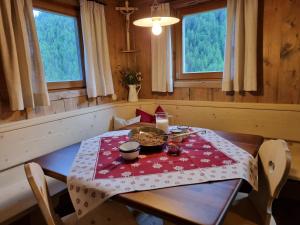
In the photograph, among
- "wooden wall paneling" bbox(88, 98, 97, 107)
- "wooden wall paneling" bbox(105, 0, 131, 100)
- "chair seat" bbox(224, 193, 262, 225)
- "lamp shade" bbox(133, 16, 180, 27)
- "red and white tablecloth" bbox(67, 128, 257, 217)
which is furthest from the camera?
"wooden wall paneling" bbox(105, 0, 131, 100)

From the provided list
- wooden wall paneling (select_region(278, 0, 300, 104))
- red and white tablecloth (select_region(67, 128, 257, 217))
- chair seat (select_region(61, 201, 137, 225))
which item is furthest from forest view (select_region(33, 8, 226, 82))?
chair seat (select_region(61, 201, 137, 225))

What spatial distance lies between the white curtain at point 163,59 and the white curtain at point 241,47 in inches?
26.2

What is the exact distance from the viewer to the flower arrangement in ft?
9.29

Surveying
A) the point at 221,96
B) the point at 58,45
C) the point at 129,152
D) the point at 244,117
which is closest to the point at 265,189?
the point at 129,152

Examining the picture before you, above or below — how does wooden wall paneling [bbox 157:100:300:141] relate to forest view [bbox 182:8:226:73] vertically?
below

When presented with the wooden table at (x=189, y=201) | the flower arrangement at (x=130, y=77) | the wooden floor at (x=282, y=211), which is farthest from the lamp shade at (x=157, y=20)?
the wooden floor at (x=282, y=211)

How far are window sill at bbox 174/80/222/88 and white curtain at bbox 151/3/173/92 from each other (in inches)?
4.2

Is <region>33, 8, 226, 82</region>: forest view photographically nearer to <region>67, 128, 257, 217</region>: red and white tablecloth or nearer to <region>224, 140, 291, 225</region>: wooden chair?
<region>67, 128, 257, 217</region>: red and white tablecloth

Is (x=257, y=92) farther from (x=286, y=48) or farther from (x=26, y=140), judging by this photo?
(x=26, y=140)

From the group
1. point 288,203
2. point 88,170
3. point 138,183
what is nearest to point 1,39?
point 88,170

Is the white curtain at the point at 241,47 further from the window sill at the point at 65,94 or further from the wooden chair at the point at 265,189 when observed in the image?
the window sill at the point at 65,94

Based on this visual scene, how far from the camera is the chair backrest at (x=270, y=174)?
1.03 meters

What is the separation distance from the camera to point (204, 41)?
2.53 meters

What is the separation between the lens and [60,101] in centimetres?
227
